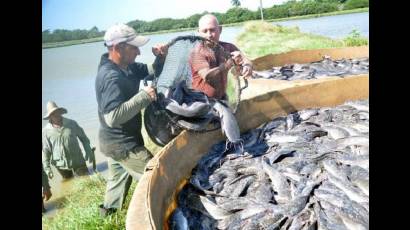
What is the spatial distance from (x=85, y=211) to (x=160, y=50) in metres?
1.90

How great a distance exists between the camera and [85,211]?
14.6 feet

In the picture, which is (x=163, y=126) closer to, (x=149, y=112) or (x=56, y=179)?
(x=149, y=112)

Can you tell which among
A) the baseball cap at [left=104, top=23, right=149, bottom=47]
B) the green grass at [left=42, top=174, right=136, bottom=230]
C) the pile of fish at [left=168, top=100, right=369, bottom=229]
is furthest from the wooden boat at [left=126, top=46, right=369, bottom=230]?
the baseball cap at [left=104, top=23, right=149, bottom=47]

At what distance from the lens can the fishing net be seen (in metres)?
4.16

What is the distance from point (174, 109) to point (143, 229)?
1.88 metres

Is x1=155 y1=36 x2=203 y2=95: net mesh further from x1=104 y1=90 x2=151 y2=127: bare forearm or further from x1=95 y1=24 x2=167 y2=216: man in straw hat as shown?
x1=104 y1=90 x2=151 y2=127: bare forearm

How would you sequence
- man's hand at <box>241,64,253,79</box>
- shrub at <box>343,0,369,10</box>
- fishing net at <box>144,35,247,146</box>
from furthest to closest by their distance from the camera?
shrub at <box>343,0,369,10</box> < man's hand at <box>241,64,253,79</box> < fishing net at <box>144,35,247,146</box>

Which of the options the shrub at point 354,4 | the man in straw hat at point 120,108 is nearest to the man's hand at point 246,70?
the man in straw hat at point 120,108

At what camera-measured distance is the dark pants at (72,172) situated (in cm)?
613

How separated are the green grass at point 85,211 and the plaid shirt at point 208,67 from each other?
4.56 feet

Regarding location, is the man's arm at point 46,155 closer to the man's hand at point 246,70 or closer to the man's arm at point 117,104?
the man's arm at point 117,104

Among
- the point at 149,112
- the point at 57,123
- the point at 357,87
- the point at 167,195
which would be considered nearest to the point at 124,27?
the point at 149,112

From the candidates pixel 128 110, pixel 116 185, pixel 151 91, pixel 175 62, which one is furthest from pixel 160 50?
pixel 116 185

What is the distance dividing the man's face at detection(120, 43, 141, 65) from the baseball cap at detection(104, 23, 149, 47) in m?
0.05
